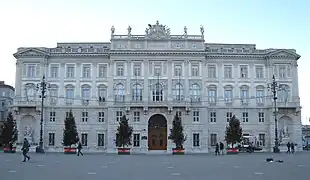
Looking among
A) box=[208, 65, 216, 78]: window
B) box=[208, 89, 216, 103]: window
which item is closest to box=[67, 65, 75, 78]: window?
box=[208, 65, 216, 78]: window

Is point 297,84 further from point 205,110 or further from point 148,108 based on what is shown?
point 148,108

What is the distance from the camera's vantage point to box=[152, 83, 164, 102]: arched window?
66225 millimetres

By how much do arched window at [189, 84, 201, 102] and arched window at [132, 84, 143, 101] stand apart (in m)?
8.71

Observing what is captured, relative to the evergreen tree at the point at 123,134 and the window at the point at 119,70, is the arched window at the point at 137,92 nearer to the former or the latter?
the window at the point at 119,70

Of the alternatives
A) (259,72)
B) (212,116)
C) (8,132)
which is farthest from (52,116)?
(259,72)

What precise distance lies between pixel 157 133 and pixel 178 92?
26.6ft

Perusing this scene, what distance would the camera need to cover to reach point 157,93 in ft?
218

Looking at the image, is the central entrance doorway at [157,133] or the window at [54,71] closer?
the central entrance doorway at [157,133]

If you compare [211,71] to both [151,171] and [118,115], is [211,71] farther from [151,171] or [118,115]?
[151,171]

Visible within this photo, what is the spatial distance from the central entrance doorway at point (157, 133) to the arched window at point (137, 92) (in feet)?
14.0

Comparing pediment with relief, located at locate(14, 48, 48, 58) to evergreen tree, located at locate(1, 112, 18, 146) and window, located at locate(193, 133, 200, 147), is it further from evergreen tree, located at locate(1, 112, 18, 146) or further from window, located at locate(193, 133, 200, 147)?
window, located at locate(193, 133, 200, 147)

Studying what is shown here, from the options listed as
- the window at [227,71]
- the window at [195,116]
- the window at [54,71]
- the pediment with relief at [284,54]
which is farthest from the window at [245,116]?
the window at [54,71]

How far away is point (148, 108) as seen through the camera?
215ft

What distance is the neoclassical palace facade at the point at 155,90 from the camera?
65875 mm
